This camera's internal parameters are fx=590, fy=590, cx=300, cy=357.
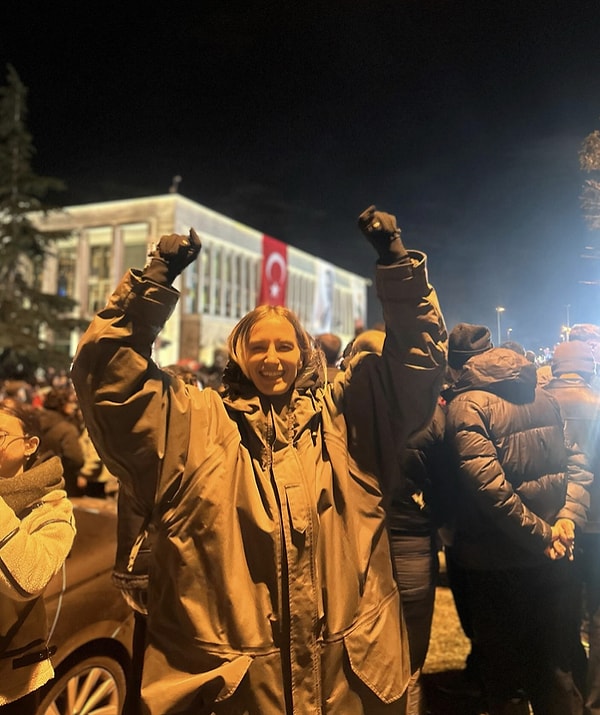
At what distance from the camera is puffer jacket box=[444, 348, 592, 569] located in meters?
2.71

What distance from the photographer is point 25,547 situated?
6.16ft

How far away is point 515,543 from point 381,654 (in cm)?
126

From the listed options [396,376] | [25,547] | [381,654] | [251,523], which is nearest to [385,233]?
[396,376]

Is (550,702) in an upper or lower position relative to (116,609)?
lower

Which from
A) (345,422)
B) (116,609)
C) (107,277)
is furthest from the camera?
(107,277)

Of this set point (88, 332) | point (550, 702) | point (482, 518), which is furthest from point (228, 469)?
point (550, 702)

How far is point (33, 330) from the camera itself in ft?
63.4

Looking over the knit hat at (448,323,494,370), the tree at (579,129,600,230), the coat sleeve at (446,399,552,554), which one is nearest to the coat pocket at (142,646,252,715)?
the coat sleeve at (446,399,552,554)

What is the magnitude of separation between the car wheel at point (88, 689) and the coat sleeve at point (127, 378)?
1696mm

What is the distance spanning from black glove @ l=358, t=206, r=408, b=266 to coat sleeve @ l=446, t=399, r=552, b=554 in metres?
1.38

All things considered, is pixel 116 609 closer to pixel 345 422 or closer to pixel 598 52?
pixel 345 422

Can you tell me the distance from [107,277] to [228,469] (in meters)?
43.0

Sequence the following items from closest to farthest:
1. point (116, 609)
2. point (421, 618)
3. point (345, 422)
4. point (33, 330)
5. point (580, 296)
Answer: point (345, 422)
point (421, 618)
point (116, 609)
point (580, 296)
point (33, 330)

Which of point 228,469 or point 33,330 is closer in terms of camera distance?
point 228,469
